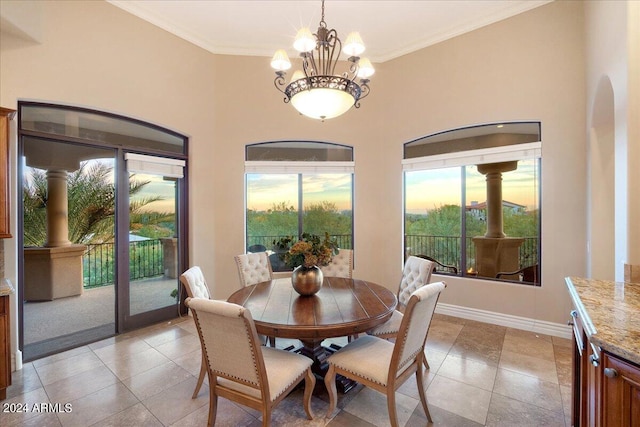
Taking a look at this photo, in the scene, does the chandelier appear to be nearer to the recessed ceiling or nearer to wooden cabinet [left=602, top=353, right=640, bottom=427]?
the recessed ceiling

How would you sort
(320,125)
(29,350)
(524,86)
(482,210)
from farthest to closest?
(320,125) < (482,210) < (524,86) < (29,350)

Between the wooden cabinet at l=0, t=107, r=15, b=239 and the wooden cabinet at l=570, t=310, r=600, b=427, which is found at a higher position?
the wooden cabinet at l=0, t=107, r=15, b=239

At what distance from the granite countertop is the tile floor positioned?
104cm

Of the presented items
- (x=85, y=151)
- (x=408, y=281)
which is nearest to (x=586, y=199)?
(x=408, y=281)

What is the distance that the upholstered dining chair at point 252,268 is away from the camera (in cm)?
337

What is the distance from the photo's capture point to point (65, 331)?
132 inches

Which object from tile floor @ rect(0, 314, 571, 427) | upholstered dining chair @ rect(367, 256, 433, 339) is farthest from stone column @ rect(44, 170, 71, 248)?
upholstered dining chair @ rect(367, 256, 433, 339)

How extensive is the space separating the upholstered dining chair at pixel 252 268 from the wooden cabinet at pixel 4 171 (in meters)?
1.99

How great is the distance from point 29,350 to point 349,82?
4.18 m

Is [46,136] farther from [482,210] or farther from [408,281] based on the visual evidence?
[482,210]

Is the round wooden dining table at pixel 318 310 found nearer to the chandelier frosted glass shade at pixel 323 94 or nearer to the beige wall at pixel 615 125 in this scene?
the chandelier frosted glass shade at pixel 323 94

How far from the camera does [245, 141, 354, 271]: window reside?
461cm

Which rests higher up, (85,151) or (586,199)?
(85,151)

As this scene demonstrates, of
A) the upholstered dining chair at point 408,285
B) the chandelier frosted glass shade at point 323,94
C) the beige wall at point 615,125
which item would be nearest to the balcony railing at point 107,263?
the chandelier frosted glass shade at point 323,94
